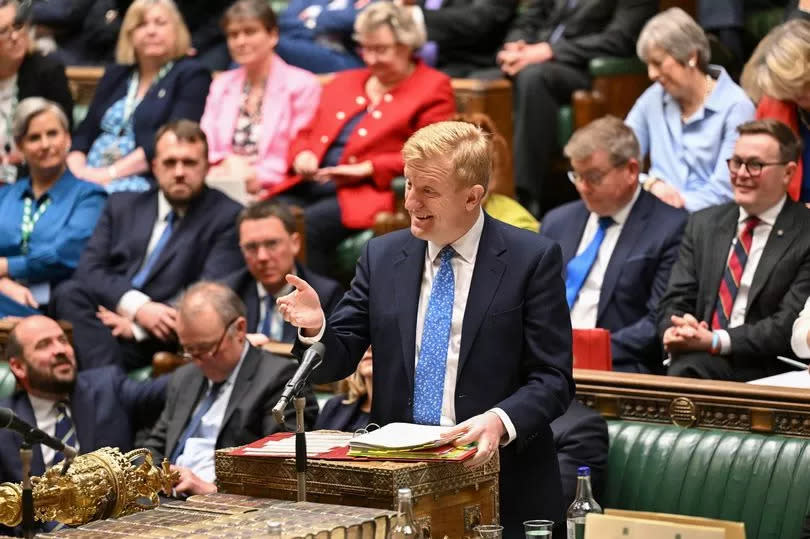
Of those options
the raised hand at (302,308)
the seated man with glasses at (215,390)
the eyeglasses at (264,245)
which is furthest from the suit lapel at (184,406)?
the raised hand at (302,308)

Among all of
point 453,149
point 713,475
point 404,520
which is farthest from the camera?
point 713,475

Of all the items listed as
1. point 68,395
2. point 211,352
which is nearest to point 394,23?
point 211,352

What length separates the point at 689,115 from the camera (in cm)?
534

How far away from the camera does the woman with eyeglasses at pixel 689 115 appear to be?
516 cm

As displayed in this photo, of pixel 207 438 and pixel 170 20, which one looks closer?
pixel 207 438

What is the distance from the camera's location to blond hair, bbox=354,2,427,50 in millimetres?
5906

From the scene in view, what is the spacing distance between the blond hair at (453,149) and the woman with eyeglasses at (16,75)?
3997mm

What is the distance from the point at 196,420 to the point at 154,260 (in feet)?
3.85

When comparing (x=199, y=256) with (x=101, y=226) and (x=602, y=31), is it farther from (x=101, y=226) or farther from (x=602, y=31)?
(x=602, y=31)

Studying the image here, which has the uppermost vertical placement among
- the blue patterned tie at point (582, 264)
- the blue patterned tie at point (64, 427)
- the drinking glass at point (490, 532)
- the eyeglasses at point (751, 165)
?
the eyeglasses at point (751, 165)

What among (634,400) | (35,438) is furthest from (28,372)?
(35,438)

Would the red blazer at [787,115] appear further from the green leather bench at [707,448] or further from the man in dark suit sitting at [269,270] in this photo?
the man in dark suit sitting at [269,270]

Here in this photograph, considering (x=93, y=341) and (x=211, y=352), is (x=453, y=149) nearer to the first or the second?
(x=211, y=352)

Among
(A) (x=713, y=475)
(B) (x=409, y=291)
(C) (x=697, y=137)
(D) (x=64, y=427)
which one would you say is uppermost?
(B) (x=409, y=291)
